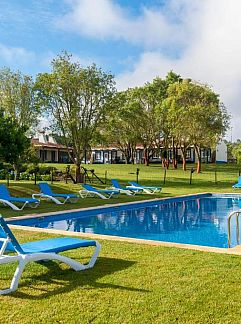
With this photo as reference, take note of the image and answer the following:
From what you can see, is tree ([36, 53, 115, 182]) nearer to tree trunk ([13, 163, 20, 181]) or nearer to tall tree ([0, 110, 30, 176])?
tree trunk ([13, 163, 20, 181])

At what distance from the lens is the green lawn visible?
390 cm

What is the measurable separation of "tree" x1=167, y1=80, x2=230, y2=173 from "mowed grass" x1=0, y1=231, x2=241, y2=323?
93.7 feet

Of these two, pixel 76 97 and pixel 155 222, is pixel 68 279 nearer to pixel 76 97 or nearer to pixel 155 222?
pixel 155 222

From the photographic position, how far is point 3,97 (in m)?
33.7

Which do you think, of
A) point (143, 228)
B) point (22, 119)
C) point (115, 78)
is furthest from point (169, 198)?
point (22, 119)

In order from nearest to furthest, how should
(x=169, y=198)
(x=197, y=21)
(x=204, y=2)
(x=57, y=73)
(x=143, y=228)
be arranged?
1. (x=143, y=228)
2. (x=204, y=2)
3. (x=197, y=21)
4. (x=169, y=198)
5. (x=57, y=73)

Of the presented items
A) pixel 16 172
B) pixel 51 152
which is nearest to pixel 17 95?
pixel 16 172

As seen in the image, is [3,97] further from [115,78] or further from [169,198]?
[169,198]

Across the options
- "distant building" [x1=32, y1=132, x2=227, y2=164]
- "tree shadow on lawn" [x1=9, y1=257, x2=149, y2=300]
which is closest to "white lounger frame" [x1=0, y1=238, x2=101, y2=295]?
"tree shadow on lawn" [x1=9, y1=257, x2=149, y2=300]

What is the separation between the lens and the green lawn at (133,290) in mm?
3896

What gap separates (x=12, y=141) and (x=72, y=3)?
226 inches

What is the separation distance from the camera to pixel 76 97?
26203 millimetres

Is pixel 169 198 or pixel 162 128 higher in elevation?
pixel 162 128

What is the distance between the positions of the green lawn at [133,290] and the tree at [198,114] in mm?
28487
